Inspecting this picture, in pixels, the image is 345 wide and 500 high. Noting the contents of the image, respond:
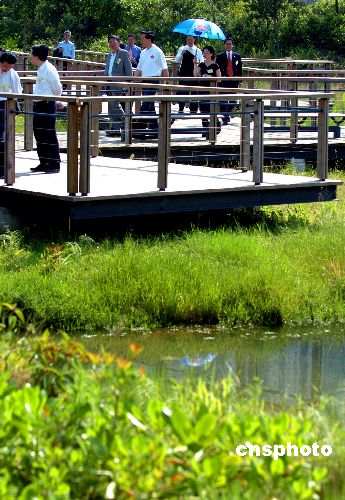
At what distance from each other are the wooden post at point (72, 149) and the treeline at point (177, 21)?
2388 centimetres

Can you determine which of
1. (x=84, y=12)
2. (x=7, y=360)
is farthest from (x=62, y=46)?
(x=7, y=360)

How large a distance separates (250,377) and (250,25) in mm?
34781

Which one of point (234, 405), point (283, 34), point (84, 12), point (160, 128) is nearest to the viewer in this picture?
point (234, 405)

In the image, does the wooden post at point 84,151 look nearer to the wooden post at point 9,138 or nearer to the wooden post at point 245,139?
the wooden post at point 9,138

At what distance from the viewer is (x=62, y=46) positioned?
28297mm

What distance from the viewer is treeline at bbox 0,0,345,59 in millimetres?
38625

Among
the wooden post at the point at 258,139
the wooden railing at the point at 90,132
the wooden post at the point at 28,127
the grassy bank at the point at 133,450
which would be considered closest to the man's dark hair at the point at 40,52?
the wooden railing at the point at 90,132

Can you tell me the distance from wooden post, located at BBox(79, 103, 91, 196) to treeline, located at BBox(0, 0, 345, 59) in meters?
23.9

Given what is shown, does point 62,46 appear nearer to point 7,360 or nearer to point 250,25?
point 250,25

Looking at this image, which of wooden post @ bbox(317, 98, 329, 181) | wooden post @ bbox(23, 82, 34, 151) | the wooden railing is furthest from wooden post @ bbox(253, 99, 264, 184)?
wooden post @ bbox(23, 82, 34, 151)

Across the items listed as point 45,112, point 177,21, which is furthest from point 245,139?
point 177,21

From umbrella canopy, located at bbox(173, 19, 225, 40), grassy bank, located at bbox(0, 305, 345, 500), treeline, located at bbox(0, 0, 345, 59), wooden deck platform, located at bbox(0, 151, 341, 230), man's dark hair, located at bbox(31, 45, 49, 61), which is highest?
treeline, located at bbox(0, 0, 345, 59)

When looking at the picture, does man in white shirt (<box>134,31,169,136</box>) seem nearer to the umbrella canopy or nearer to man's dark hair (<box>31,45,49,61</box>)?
man's dark hair (<box>31,45,49,61</box>)

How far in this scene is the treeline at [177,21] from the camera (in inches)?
1521
